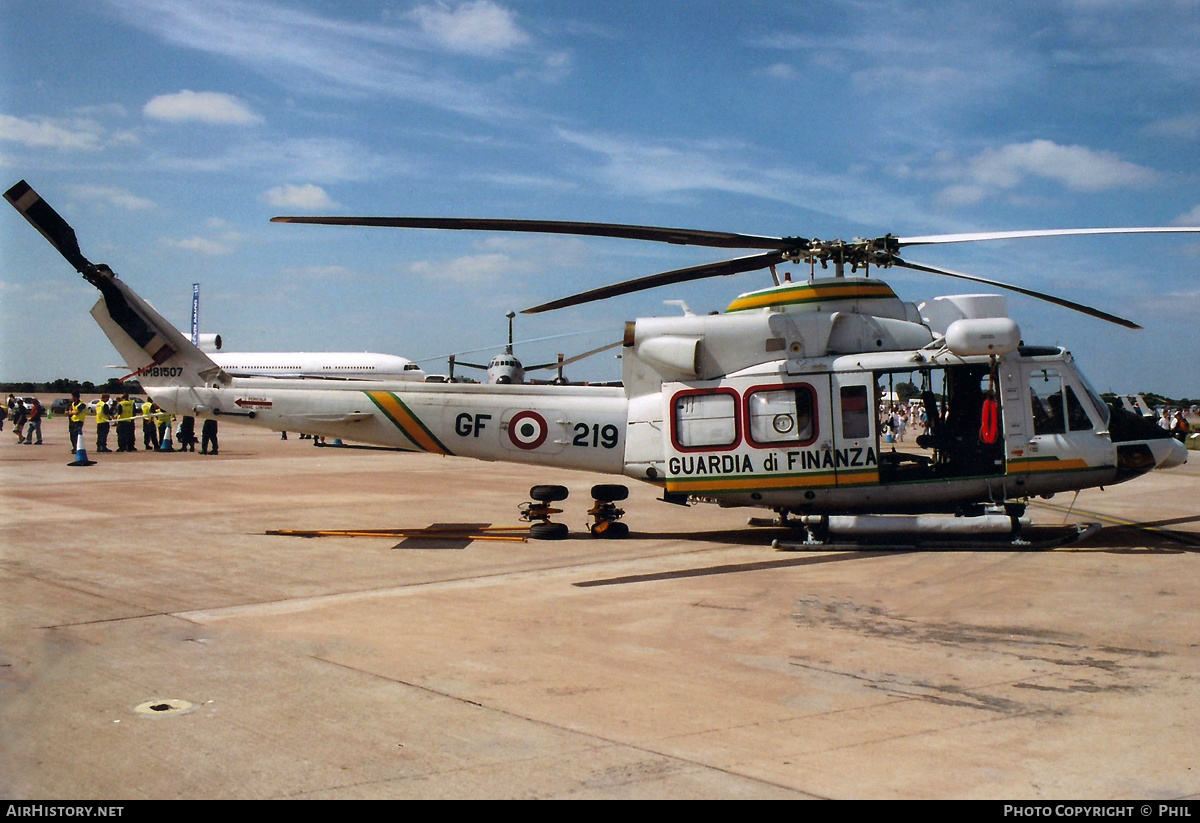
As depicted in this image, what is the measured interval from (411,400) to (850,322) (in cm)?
585

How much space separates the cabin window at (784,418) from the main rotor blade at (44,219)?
9.28 meters

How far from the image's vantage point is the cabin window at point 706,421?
1172cm

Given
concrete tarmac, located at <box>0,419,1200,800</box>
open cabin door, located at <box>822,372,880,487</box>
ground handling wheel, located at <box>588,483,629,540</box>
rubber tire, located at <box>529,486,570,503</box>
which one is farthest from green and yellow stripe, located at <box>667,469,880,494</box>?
rubber tire, located at <box>529,486,570,503</box>

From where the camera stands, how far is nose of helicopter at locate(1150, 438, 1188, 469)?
11633 mm

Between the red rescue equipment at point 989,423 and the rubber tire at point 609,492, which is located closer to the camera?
the red rescue equipment at point 989,423

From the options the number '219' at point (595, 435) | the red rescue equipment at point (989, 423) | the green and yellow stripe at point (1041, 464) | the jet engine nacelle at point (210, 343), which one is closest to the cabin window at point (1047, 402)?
the green and yellow stripe at point (1041, 464)

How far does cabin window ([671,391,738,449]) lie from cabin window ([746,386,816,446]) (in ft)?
0.85

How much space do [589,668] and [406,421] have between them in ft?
24.2

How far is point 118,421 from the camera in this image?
2972 centimetres

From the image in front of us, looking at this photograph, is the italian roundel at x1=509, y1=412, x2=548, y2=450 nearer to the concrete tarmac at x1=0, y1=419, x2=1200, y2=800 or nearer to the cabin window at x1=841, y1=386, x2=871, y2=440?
the concrete tarmac at x1=0, y1=419, x2=1200, y2=800

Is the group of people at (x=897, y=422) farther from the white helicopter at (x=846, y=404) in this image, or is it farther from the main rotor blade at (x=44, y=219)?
the main rotor blade at (x=44, y=219)

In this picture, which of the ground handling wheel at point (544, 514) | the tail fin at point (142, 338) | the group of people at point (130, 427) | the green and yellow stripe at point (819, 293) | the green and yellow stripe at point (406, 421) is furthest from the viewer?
the group of people at point (130, 427)

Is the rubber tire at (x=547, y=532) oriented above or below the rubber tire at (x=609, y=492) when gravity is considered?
below

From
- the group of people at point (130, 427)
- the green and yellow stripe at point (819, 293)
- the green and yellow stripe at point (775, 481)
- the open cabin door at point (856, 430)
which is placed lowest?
the green and yellow stripe at point (775, 481)
